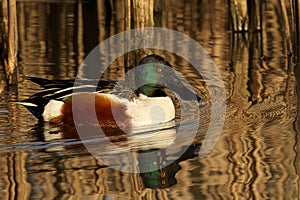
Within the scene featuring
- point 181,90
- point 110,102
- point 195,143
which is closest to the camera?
point 195,143

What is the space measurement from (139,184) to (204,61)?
4.53 meters

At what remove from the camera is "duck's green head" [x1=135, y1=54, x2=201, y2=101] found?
6.91 metres

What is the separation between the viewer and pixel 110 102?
21.7 feet

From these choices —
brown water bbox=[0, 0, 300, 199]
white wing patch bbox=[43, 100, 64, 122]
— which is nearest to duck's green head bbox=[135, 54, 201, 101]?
brown water bbox=[0, 0, 300, 199]

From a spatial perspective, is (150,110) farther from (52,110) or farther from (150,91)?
(52,110)

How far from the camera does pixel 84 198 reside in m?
4.66

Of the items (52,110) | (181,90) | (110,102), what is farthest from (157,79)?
(52,110)

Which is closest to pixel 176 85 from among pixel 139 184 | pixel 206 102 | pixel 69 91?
pixel 206 102

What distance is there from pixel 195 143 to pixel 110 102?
39.0 inches

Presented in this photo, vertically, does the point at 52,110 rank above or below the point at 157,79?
below

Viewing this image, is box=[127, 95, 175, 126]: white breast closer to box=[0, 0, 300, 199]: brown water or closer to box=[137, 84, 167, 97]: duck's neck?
box=[137, 84, 167, 97]: duck's neck

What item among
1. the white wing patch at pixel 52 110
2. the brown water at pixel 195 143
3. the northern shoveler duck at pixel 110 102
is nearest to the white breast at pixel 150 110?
the northern shoveler duck at pixel 110 102

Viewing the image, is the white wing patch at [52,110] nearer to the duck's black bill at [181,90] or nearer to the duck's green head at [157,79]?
the duck's green head at [157,79]

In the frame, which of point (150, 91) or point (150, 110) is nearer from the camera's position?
point (150, 110)
